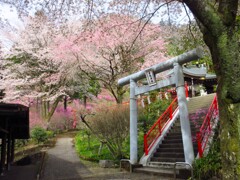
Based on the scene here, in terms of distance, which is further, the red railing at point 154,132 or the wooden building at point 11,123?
the red railing at point 154,132

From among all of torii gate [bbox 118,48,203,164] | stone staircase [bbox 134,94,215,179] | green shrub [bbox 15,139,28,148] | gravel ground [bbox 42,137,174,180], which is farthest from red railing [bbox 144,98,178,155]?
green shrub [bbox 15,139,28,148]

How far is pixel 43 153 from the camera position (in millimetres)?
15047

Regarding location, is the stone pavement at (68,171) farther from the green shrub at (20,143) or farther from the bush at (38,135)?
the green shrub at (20,143)

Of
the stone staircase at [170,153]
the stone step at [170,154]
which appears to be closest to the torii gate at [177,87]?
the stone staircase at [170,153]

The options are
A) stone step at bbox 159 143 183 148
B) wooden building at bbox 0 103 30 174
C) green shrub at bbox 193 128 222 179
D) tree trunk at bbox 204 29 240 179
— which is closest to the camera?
tree trunk at bbox 204 29 240 179

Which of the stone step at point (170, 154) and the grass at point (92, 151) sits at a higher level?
the stone step at point (170, 154)

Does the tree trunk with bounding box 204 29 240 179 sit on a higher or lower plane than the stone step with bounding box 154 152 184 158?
higher

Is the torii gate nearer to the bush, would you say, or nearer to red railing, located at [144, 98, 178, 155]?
red railing, located at [144, 98, 178, 155]

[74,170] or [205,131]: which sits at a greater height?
[205,131]

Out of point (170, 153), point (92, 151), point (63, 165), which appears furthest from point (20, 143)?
point (170, 153)

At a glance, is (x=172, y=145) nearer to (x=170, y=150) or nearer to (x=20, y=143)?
(x=170, y=150)

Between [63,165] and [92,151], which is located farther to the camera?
[92,151]

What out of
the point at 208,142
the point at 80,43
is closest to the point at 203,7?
the point at 208,142

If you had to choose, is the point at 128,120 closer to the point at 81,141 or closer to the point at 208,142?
the point at 208,142
